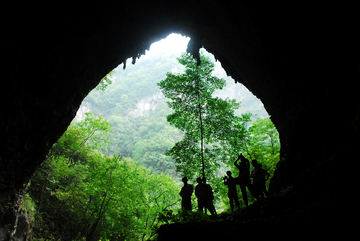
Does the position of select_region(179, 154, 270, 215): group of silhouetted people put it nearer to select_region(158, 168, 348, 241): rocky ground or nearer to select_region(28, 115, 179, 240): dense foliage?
select_region(158, 168, 348, 241): rocky ground

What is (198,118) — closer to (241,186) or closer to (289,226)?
(241,186)

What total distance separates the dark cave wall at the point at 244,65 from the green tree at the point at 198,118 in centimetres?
238

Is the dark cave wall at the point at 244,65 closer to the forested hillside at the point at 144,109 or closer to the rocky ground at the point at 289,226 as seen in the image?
the rocky ground at the point at 289,226

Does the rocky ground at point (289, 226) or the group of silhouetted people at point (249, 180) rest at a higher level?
the group of silhouetted people at point (249, 180)

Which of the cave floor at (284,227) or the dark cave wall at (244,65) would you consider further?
the dark cave wall at (244,65)

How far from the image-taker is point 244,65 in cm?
932

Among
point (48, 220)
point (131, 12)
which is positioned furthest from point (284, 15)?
point (48, 220)

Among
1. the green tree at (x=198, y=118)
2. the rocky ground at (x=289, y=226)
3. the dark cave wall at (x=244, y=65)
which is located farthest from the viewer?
the green tree at (x=198, y=118)

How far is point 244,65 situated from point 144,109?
9808 centimetres

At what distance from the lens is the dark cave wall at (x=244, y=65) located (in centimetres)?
398

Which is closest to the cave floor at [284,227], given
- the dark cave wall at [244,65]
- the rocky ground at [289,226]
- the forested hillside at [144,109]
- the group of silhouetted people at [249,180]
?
the rocky ground at [289,226]

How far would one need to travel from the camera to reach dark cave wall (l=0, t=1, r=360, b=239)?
13.1 feet

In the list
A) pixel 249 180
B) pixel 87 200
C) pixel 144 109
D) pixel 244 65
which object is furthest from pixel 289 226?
pixel 144 109

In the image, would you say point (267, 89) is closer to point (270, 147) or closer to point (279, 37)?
point (279, 37)
